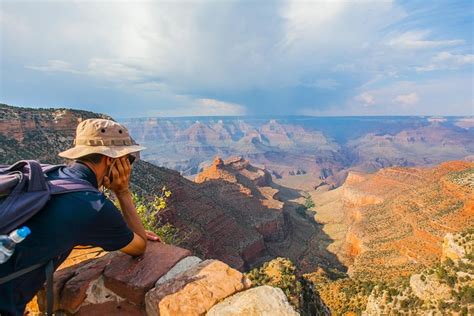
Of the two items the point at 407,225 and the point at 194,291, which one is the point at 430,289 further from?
the point at 407,225

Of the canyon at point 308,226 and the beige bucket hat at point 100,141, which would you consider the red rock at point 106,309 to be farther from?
the canyon at point 308,226

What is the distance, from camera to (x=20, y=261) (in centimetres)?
310

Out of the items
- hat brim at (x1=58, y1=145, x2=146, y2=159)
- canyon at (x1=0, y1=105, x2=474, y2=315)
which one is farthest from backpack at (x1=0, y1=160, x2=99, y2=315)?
canyon at (x1=0, y1=105, x2=474, y2=315)

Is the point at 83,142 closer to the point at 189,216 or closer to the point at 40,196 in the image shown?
the point at 40,196

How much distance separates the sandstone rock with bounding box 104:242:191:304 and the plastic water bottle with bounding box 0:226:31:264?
71.5 inches

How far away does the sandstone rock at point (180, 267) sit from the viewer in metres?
4.54

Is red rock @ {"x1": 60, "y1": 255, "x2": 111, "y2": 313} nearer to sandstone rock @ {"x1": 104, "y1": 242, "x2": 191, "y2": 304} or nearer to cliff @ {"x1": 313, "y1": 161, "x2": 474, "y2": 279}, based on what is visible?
sandstone rock @ {"x1": 104, "y1": 242, "x2": 191, "y2": 304}

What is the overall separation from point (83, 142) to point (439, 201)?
176 feet

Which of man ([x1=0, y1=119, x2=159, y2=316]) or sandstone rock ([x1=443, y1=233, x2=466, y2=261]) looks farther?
sandstone rock ([x1=443, y1=233, x2=466, y2=261])

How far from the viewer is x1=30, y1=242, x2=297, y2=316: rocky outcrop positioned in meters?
4.05

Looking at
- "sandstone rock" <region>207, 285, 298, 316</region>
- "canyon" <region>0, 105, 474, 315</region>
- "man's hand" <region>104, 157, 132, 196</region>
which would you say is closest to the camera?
"sandstone rock" <region>207, 285, 298, 316</region>

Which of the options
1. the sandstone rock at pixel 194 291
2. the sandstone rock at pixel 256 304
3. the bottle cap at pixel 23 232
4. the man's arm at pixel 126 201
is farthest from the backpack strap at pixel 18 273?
the sandstone rock at pixel 256 304

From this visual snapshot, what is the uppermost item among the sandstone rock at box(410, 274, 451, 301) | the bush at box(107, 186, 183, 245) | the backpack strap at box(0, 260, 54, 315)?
the backpack strap at box(0, 260, 54, 315)

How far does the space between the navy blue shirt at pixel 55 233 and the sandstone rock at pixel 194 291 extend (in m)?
1.16
